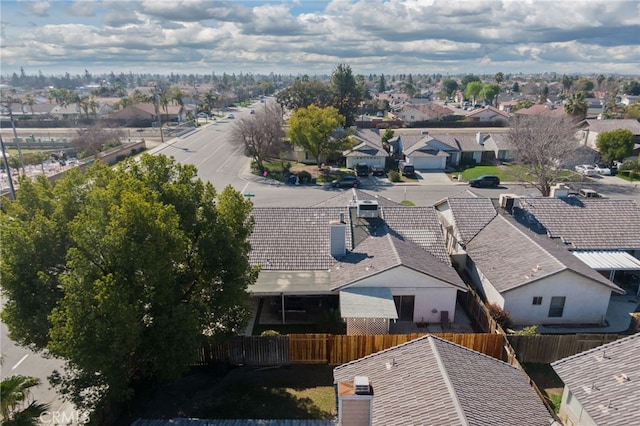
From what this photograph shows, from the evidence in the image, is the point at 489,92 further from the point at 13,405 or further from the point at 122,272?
the point at 13,405

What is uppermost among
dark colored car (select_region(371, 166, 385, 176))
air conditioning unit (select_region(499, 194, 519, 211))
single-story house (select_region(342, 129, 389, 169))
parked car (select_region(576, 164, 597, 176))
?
air conditioning unit (select_region(499, 194, 519, 211))

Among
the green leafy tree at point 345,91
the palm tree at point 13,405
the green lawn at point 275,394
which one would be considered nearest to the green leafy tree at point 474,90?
the green leafy tree at point 345,91

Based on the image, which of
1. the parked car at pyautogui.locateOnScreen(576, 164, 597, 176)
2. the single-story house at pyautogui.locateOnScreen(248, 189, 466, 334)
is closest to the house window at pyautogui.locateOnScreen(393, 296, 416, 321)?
the single-story house at pyautogui.locateOnScreen(248, 189, 466, 334)

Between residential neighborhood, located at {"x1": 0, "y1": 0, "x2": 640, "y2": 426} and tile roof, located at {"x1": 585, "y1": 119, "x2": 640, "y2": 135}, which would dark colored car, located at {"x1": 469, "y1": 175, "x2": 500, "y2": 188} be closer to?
residential neighborhood, located at {"x1": 0, "y1": 0, "x2": 640, "y2": 426}

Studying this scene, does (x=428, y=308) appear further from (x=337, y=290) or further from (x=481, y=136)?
(x=481, y=136)

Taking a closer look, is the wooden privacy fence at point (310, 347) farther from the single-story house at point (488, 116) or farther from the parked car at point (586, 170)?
the single-story house at point (488, 116)

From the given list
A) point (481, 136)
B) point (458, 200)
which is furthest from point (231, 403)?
point (481, 136)
